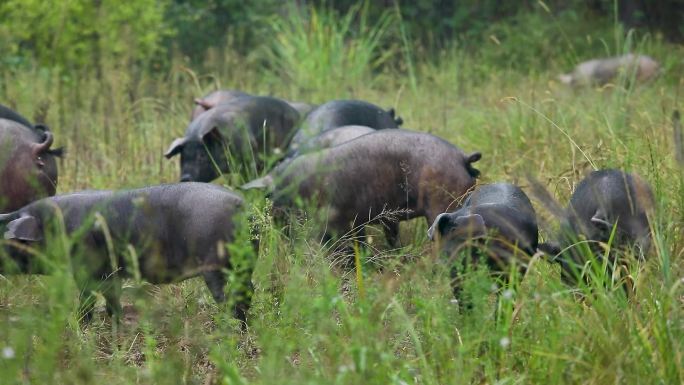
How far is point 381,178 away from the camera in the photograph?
551cm

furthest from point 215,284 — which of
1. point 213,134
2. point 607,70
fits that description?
point 607,70

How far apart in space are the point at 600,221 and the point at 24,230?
2274 millimetres

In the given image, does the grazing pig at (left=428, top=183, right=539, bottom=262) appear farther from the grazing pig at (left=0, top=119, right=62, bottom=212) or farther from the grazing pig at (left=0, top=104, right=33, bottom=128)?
the grazing pig at (left=0, top=104, right=33, bottom=128)

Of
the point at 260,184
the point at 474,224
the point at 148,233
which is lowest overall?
the point at 260,184

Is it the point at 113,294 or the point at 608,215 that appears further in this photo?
the point at 113,294

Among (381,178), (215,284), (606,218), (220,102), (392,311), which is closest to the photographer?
(606,218)

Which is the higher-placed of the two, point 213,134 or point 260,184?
point 260,184

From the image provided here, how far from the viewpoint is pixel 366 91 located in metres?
10.8

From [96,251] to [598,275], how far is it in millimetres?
2128

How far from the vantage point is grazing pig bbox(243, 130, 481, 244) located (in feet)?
17.8

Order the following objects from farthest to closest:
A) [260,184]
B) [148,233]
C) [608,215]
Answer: [260,184] < [148,233] < [608,215]

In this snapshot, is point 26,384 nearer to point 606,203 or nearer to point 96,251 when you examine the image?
point 96,251

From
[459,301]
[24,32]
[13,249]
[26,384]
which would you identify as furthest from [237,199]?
[24,32]

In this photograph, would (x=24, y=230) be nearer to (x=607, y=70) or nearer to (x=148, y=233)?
(x=148, y=233)
